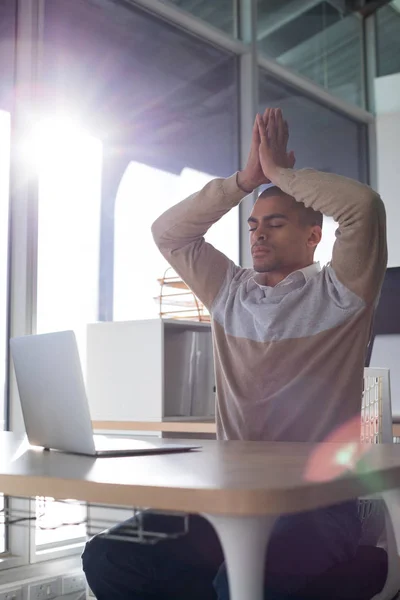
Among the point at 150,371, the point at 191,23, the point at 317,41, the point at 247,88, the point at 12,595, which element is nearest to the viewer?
the point at 12,595

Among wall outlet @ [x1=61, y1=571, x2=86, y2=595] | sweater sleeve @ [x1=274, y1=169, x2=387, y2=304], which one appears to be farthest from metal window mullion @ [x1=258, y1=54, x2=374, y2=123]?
wall outlet @ [x1=61, y1=571, x2=86, y2=595]

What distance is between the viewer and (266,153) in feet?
6.19

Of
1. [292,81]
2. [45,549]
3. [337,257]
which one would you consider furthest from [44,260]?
[292,81]

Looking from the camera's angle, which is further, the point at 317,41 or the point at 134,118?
the point at 317,41

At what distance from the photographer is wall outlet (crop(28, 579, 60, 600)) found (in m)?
2.85

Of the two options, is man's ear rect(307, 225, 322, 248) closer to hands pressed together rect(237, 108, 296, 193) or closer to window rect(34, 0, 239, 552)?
hands pressed together rect(237, 108, 296, 193)

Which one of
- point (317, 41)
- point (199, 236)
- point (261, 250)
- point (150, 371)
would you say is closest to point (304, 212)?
point (261, 250)

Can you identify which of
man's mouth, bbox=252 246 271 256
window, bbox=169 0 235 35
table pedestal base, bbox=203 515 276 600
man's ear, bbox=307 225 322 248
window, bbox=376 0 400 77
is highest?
window, bbox=376 0 400 77

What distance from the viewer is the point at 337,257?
1743 mm

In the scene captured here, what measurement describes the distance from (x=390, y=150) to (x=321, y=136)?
26.3 inches

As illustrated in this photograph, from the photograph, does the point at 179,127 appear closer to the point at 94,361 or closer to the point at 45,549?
the point at 94,361

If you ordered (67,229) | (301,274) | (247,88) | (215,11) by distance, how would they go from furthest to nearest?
(247,88), (215,11), (67,229), (301,274)

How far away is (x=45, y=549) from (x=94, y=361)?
76cm

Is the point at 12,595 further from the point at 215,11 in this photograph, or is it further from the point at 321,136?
the point at 321,136
